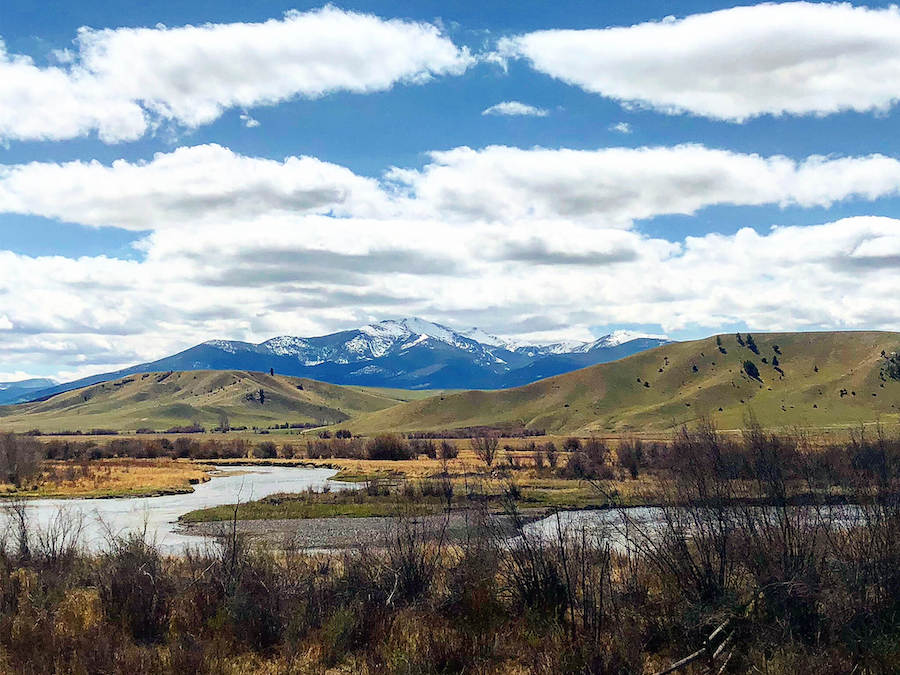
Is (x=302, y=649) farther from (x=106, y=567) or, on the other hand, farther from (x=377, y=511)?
(x=377, y=511)

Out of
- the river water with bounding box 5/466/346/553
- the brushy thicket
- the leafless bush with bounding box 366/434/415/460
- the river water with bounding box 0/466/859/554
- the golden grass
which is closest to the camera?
the brushy thicket

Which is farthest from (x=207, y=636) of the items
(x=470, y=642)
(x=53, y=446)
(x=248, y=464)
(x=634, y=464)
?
(x=53, y=446)

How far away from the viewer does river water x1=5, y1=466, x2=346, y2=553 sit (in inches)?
→ 1567

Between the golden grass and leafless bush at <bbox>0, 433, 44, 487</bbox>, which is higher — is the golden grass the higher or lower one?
the lower one

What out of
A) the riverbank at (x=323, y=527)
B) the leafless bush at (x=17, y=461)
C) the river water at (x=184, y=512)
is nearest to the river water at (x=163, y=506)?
the river water at (x=184, y=512)

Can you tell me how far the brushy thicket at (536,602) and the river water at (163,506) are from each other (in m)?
8.24

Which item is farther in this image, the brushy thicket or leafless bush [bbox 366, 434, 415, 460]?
leafless bush [bbox 366, 434, 415, 460]

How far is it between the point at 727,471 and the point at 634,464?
2481 inches

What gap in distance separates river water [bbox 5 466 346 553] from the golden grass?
2.51 meters

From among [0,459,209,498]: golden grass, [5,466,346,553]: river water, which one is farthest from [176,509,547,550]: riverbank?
[0,459,209,498]: golden grass

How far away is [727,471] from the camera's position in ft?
56.4

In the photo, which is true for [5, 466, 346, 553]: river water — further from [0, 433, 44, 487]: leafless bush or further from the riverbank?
Answer: [0, 433, 44, 487]: leafless bush

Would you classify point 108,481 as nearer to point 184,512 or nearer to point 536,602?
point 184,512

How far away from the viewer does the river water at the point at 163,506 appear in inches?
1567
